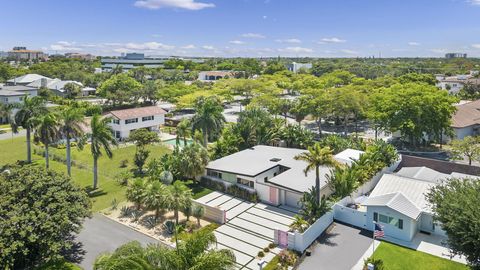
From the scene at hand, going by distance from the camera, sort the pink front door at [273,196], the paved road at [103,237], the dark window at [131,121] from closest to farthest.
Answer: the paved road at [103,237], the pink front door at [273,196], the dark window at [131,121]

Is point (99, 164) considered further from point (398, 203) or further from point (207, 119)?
point (398, 203)

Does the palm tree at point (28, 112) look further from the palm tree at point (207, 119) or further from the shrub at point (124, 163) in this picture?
the palm tree at point (207, 119)

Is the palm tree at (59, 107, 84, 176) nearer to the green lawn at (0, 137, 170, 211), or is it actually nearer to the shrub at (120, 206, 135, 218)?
the green lawn at (0, 137, 170, 211)

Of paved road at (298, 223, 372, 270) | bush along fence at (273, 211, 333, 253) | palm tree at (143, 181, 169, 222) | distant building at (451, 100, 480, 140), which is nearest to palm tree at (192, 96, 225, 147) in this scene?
palm tree at (143, 181, 169, 222)

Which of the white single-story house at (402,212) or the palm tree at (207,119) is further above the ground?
the palm tree at (207,119)

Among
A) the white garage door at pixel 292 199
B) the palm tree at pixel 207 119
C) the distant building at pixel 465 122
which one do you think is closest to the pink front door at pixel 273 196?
the white garage door at pixel 292 199
